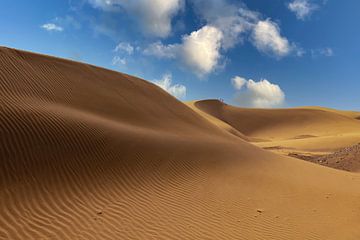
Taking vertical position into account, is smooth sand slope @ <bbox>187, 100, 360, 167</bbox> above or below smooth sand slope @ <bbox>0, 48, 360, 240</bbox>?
above

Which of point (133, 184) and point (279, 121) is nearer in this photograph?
point (133, 184)

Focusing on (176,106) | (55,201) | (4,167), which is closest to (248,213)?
(55,201)

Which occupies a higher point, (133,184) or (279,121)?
(279,121)

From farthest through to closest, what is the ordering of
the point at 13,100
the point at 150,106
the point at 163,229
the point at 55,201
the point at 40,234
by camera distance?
the point at 150,106 < the point at 13,100 < the point at 55,201 < the point at 163,229 < the point at 40,234

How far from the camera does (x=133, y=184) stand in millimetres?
9039

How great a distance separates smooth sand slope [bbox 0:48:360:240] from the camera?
6598 mm

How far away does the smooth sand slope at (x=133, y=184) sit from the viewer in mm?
6598

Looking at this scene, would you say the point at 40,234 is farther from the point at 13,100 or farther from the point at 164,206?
the point at 13,100

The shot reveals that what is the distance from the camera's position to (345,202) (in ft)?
31.4

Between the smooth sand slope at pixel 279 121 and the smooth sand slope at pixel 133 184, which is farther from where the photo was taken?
the smooth sand slope at pixel 279 121

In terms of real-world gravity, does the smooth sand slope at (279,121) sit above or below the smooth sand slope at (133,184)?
above

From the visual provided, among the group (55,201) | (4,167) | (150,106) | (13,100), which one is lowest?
(55,201)

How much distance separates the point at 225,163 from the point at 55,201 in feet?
23.5

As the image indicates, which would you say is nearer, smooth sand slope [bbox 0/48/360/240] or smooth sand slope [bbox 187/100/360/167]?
smooth sand slope [bbox 0/48/360/240]
